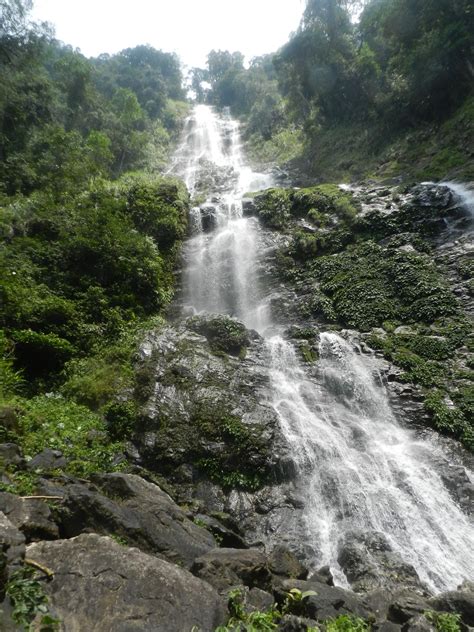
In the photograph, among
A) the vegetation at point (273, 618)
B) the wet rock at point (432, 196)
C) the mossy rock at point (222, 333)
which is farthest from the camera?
the wet rock at point (432, 196)

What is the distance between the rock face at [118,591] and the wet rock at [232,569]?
0.53 m

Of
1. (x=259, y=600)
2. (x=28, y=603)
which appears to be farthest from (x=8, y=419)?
(x=259, y=600)

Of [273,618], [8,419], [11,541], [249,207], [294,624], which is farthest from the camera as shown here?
[249,207]

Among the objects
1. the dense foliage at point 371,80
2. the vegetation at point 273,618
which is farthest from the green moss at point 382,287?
the vegetation at point 273,618

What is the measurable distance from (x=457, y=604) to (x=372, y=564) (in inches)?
72.8

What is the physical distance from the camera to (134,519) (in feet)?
18.8

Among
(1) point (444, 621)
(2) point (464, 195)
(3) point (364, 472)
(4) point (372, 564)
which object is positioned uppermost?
(2) point (464, 195)

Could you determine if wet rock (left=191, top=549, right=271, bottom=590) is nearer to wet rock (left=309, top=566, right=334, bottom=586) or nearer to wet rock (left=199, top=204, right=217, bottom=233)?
wet rock (left=309, top=566, right=334, bottom=586)

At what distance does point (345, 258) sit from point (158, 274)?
880 centimetres

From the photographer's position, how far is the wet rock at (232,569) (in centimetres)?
524

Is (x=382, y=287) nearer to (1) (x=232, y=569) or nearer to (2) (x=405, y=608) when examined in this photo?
(2) (x=405, y=608)

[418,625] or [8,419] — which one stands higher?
[8,419]

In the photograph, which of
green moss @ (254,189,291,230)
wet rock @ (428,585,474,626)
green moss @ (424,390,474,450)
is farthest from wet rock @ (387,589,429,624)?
green moss @ (254,189,291,230)

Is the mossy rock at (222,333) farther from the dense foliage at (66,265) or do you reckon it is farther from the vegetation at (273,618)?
the vegetation at (273,618)
